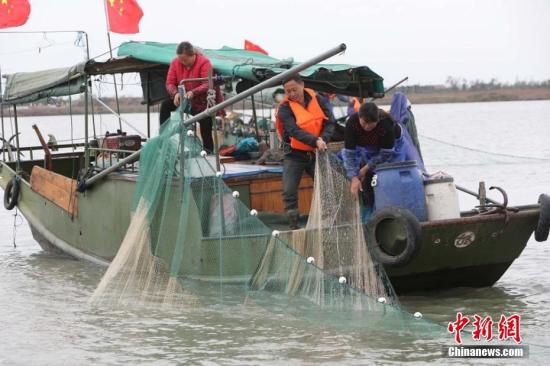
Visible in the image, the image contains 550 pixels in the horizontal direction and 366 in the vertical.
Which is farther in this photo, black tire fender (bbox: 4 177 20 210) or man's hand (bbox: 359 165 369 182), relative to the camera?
black tire fender (bbox: 4 177 20 210)

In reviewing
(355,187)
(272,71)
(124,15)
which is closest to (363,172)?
(355,187)

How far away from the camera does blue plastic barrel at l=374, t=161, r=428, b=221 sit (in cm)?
935

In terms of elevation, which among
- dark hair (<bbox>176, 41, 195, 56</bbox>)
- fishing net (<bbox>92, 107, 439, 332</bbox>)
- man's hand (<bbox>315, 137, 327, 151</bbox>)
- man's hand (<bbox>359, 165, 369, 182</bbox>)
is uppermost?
dark hair (<bbox>176, 41, 195, 56</bbox>)

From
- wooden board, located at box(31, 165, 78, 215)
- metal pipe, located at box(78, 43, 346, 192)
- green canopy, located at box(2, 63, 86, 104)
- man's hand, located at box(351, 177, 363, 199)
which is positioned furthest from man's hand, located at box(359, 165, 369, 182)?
wooden board, located at box(31, 165, 78, 215)

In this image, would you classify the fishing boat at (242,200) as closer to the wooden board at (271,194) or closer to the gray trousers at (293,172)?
the wooden board at (271,194)

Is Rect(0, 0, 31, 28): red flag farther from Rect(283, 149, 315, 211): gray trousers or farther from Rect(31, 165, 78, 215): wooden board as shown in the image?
Rect(283, 149, 315, 211): gray trousers

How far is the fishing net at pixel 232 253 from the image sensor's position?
8.83 metres

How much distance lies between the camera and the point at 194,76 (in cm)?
1130

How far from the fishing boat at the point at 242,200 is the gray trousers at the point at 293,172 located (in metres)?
0.46

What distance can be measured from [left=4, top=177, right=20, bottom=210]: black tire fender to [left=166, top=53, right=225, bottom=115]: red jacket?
4169 mm

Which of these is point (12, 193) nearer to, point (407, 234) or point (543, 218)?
point (407, 234)

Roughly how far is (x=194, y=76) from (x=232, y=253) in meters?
2.58

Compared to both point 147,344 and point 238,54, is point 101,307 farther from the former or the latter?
point 238,54

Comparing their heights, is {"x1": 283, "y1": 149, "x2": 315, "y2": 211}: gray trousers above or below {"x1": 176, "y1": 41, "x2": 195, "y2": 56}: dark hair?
below
